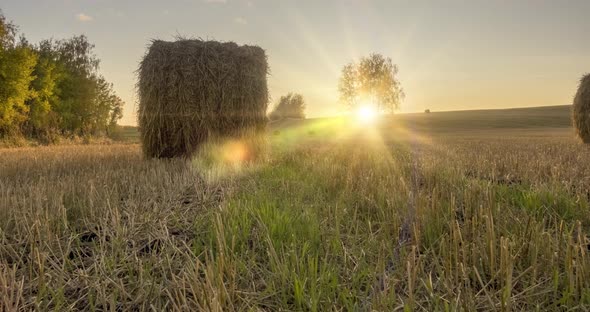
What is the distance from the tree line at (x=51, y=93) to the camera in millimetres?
22844

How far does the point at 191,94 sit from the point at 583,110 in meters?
16.0

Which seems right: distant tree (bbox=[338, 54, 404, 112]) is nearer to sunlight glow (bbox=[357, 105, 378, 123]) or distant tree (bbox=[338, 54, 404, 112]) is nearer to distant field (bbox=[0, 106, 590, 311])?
sunlight glow (bbox=[357, 105, 378, 123])

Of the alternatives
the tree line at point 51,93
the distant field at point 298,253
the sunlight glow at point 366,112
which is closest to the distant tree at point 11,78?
the tree line at point 51,93

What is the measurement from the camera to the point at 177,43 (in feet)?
27.1

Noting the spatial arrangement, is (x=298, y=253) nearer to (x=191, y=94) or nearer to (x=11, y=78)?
(x=191, y=94)

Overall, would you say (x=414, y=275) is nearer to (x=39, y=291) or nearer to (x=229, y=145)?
(x=39, y=291)

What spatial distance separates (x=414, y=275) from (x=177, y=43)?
25.4ft

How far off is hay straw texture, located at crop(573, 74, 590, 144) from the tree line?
1019 inches

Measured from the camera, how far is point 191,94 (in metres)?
8.12

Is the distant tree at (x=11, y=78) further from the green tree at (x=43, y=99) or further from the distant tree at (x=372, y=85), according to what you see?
the distant tree at (x=372, y=85)

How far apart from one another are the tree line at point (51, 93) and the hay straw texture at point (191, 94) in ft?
55.1

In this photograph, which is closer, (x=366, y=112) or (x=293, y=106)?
(x=366, y=112)

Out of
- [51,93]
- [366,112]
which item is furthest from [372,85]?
[51,93]

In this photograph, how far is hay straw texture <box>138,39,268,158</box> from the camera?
8.12 metres
